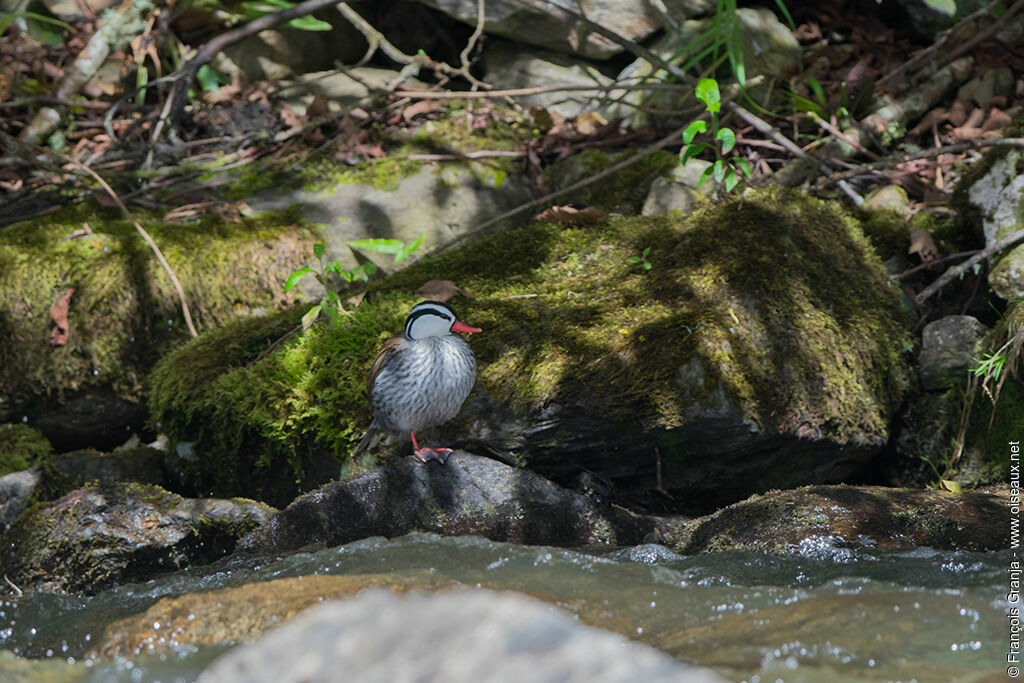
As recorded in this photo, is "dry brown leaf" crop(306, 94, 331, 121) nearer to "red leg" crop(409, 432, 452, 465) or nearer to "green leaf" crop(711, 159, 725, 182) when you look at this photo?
"green leaf" crop(711, 159, 725, 182)

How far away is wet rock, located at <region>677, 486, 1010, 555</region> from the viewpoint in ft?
12.1

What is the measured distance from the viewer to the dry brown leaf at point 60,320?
6262 mm

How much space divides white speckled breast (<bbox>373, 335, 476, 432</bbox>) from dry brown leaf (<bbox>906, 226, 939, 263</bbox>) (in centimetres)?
331

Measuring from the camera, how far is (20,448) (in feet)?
19.6

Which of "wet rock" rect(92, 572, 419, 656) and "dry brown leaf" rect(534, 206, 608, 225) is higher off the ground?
"dry brown leaf" rect(534, 206, 608, 225)

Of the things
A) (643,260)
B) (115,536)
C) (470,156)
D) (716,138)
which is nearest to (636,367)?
(643,260)

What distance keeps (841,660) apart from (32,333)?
19.7 feet

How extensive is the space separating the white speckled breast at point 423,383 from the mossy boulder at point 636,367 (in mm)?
357

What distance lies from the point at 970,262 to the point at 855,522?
2.38m

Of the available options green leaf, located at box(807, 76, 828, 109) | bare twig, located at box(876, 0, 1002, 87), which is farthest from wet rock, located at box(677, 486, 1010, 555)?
bare twig, located at box(876, 0, 1002, 87)

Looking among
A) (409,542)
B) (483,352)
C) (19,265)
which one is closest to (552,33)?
(483,352)

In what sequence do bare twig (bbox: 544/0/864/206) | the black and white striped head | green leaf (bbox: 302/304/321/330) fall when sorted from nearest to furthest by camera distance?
the black and white striped head, green leaf (bbox: 302/304/321/330), bare twig (bbox: 544/0/864/206)

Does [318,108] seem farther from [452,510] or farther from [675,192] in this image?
[452,510]

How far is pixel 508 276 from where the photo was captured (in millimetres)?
5598
